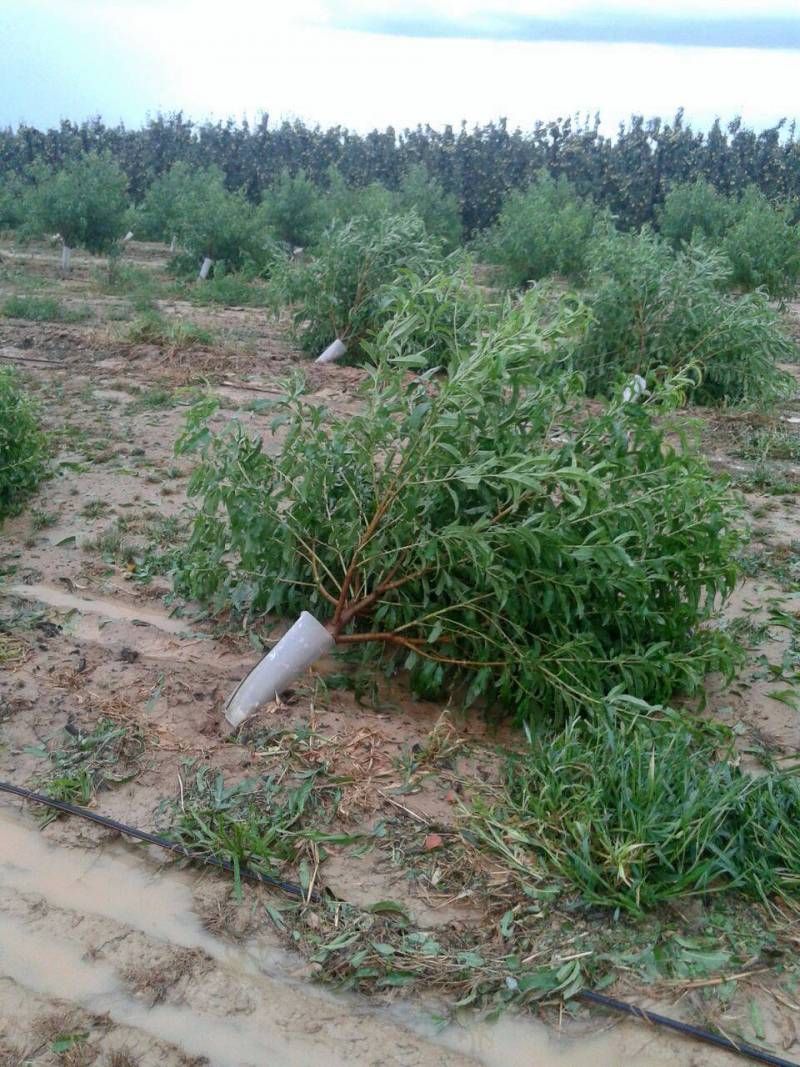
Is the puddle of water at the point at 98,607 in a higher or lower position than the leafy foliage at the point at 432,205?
higher

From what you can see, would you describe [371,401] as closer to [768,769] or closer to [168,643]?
[168,643]

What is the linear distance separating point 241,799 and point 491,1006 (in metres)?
1.04

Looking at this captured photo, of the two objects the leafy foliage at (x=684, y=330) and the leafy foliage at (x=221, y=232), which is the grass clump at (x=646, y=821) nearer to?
the leafy foliage at (x=684, y=330)

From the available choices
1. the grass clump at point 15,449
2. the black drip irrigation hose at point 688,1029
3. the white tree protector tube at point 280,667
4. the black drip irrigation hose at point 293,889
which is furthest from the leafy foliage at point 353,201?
the black drip irrigation hose at point 688,1029

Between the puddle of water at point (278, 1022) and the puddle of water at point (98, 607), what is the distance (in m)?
1.68

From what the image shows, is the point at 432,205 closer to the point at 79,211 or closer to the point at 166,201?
the point at 166,201

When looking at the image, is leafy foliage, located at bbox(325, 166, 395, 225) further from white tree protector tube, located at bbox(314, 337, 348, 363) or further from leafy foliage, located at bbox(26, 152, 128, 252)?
white tree protector tube, located at bbox(314, 337, 348, 363)

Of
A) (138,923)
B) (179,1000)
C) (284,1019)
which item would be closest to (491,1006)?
(284,1019)

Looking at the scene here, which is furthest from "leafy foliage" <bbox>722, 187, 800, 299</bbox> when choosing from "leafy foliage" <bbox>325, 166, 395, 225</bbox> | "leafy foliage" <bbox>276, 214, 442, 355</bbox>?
"leafy foliage" <bbox>325, 166, 395, 225</bbox>

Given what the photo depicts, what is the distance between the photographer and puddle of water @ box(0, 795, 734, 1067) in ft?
7.84

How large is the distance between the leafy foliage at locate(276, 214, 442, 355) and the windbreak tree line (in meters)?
14.6

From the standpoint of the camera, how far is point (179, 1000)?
2.51 meters

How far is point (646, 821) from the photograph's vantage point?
9.46 ft

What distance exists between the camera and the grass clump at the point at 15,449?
546cm
